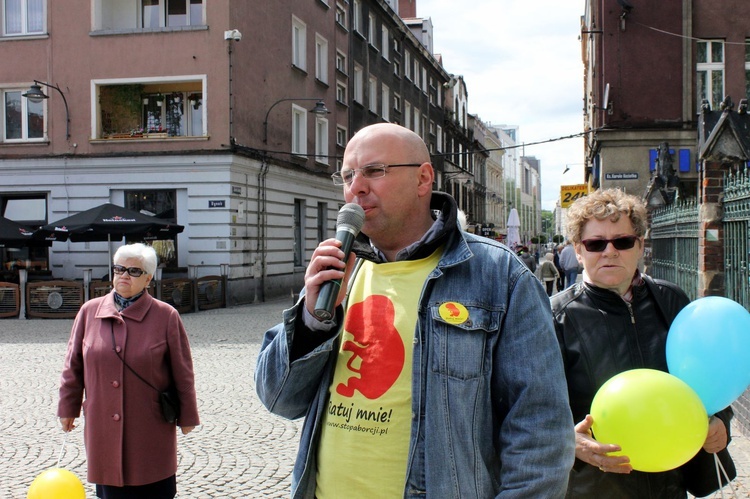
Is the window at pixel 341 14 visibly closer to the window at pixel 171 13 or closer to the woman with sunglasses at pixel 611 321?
the window at pixel 171 13

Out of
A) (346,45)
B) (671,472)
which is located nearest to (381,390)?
(671,472)

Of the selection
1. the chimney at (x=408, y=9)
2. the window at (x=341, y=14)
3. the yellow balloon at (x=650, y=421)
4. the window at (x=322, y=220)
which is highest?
the chimney at (x=408, y=9)

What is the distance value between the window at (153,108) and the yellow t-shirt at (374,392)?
19.8 m

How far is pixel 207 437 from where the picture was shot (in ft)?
21.0

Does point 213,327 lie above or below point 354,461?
below

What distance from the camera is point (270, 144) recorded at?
2331 cm

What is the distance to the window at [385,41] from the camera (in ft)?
119

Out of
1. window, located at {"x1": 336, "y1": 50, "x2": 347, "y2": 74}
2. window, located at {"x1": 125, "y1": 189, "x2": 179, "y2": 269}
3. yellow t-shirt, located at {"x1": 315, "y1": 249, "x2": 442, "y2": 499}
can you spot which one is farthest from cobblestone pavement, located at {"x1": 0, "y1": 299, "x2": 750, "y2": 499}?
window, located at {"x1": 336, "y1": 50, "x2": 347, "y2": 74}

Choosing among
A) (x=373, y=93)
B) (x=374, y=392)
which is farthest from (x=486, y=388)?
(x=373, y=93)

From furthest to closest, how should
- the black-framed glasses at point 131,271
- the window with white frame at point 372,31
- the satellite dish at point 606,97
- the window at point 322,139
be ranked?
the window with white frame at point 372,31 → the window at point 322,139 → the satellite dish at point 606,97 → the black-framed glasses at point 131,271

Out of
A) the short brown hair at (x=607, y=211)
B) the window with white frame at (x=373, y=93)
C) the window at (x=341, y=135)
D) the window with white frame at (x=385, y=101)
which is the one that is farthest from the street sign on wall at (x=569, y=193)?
the short brown hair at (x=607, y=211)

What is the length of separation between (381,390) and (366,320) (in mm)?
223

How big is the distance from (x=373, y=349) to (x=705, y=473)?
5.09ft

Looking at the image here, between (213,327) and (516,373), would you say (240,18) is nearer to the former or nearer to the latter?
(213,327)
